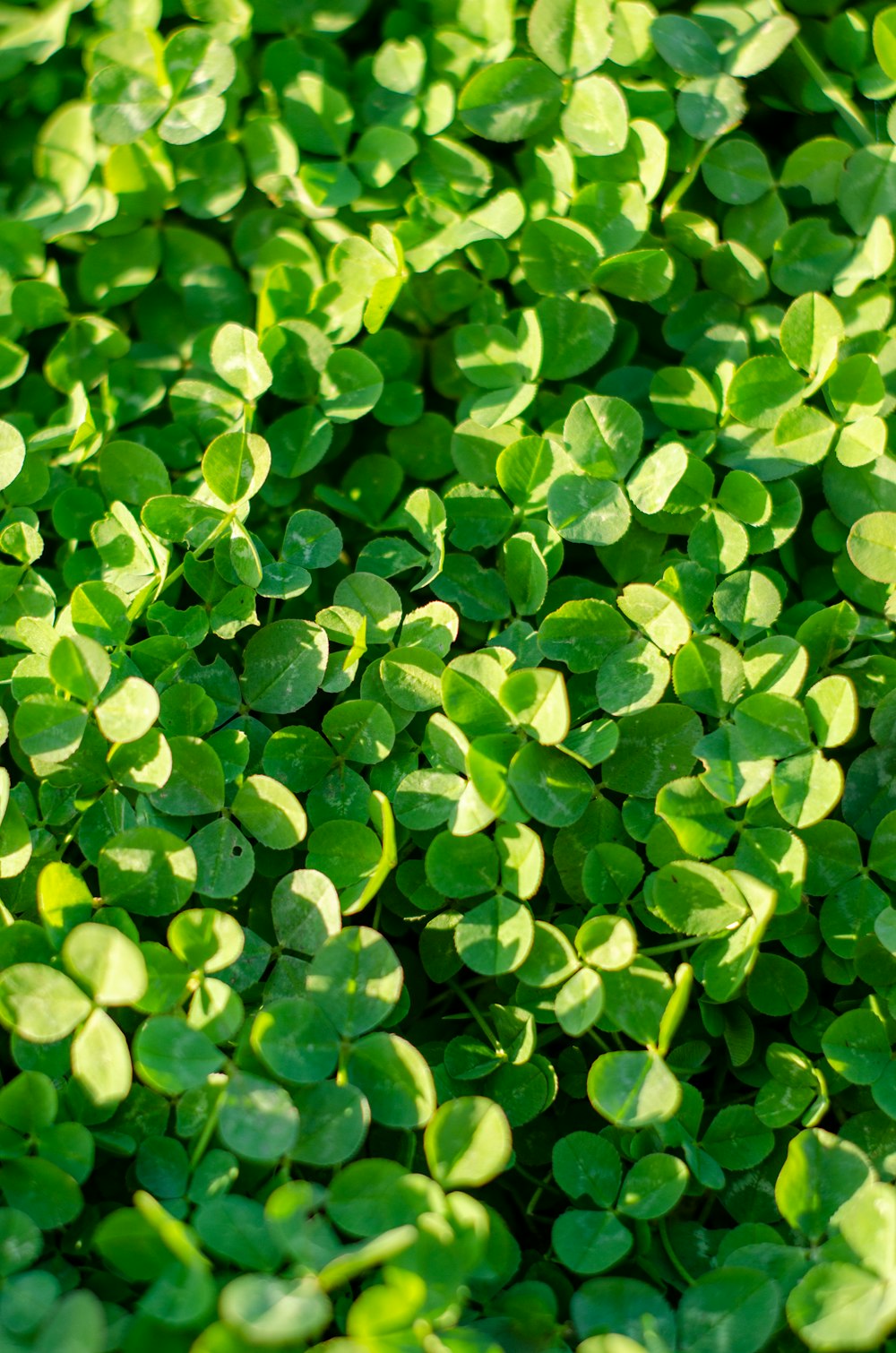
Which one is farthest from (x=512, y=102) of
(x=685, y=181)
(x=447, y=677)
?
(x=447, y=677)

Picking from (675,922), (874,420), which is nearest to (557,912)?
(675,922)

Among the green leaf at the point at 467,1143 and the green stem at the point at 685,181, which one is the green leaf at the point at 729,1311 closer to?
the green leaf at the point at 467,1143

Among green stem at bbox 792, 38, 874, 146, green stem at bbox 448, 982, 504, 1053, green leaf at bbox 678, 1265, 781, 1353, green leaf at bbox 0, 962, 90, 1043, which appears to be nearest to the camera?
green leaf at bbox 678, 1265, 781, 1353

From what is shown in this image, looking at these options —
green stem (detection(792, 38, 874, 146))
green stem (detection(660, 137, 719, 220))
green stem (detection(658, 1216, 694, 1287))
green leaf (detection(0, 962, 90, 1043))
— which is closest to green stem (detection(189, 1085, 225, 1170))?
green leaf (detection(0, 962, 90, 1043))

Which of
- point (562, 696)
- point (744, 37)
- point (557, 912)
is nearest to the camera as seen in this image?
point (562, 696)

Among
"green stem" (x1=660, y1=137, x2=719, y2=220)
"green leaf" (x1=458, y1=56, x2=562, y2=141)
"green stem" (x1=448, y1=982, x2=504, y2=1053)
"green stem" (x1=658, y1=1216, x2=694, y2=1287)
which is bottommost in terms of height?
"green stem" (x1=658, y1=1216, x2=694, y2=1287)

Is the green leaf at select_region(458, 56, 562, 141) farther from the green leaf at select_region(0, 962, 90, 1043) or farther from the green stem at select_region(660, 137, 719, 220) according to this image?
the green leaf at select_region(0, 962, 90, 1043)

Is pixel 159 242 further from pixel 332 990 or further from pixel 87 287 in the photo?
pixel 332 990
